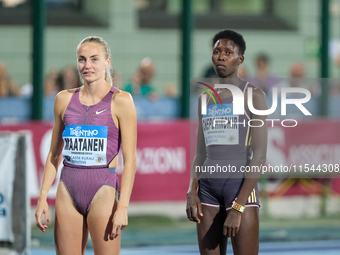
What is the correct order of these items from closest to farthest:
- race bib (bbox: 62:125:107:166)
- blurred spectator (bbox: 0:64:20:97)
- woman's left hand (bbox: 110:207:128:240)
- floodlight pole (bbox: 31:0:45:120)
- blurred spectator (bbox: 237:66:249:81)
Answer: woman's left hand (bbox: 110:207:128:240) → race bib (bbox: 62:125:107:166) → floodlight pole (bbox: 31:0:45:120) → blurred spectator (bbox: 0:64:20:97) → blurred spectator (bbox: 237:66:249:81)

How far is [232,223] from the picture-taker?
11.2 feet

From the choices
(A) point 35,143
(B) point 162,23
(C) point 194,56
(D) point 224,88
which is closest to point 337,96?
(C) point 194,56

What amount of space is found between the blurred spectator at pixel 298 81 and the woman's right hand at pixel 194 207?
556 cm

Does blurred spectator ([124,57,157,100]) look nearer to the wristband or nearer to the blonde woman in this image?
the blonde woman

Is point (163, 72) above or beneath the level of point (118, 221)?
above

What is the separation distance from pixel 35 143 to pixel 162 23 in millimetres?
2864

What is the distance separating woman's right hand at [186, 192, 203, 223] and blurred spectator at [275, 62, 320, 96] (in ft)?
18.3

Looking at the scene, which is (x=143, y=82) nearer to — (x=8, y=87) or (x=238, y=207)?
(x=8, y=87)

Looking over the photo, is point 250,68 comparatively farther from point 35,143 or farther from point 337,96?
point 35,143

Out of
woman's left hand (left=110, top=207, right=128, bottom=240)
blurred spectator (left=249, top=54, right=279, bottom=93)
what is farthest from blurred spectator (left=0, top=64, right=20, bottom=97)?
woman's left hand (left=110, top=207, right=128, bottom=240)

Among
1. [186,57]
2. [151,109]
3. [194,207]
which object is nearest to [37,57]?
[151,109]

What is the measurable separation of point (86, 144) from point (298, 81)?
20.3 ft

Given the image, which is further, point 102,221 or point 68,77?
point 68,77

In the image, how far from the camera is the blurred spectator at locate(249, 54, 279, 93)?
346 inches
